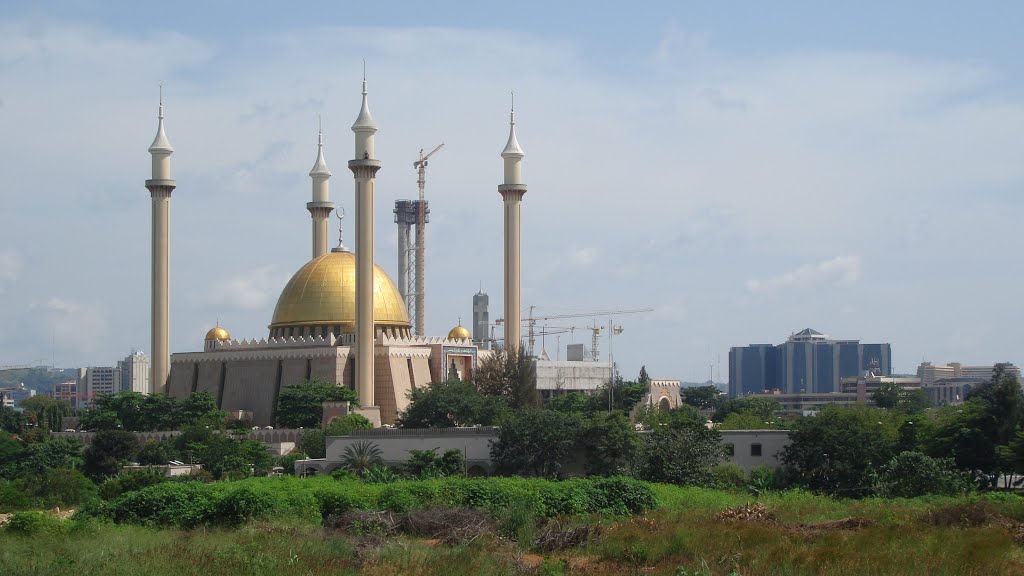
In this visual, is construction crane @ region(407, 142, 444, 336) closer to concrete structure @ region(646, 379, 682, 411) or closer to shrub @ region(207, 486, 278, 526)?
concrete structure @ region(646, 379, 682, 411)

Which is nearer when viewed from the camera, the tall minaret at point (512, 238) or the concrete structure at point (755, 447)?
the concrete structure at point (755, 447)

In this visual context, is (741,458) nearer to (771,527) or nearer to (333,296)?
(771,527)

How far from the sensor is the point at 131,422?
244ft

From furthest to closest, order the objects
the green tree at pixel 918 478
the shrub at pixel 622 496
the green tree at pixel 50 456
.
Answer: the green tree at pixel 50 456 → the green tree at pixel 918 478 → the shrub at pixel 622 496

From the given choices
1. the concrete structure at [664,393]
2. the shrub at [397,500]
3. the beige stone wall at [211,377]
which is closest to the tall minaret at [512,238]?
the beige stone wall at [211,377]

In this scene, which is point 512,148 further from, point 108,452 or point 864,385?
point 864,385

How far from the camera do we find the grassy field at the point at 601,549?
26672 mm

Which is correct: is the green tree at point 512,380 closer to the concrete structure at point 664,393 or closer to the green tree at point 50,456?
the green tree at point 50,456

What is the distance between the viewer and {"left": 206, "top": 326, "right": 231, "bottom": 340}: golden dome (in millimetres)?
83812

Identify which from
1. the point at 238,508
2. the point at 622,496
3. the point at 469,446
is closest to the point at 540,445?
the point at 469,446

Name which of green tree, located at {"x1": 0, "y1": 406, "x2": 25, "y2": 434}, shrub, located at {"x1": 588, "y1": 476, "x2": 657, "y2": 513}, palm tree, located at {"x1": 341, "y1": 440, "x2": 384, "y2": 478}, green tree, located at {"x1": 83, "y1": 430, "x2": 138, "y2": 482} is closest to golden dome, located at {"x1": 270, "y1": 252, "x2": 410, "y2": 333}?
green tree, located at {"x1": 83, "y1": 430, "x2": 138, "y2": 482}

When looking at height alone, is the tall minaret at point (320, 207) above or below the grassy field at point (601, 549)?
above

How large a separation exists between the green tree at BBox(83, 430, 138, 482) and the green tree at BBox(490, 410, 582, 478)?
17305 mm

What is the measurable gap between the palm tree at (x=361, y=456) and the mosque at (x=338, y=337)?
13620 millimetres
